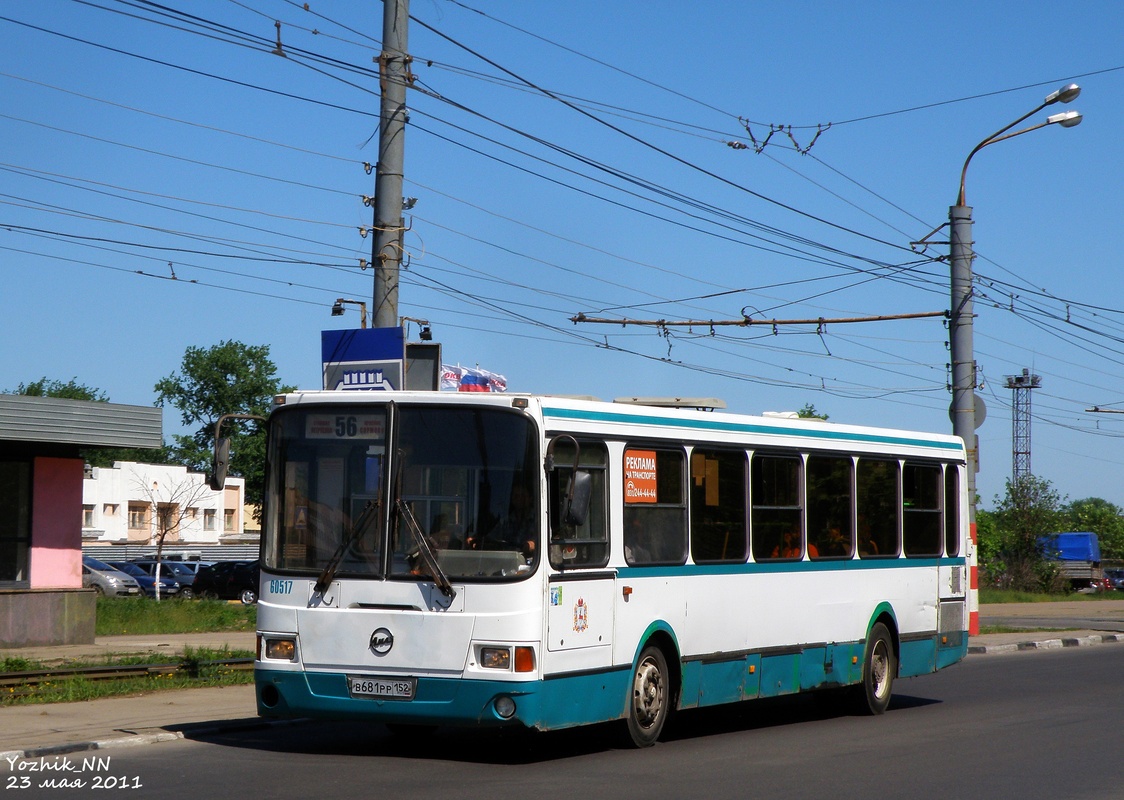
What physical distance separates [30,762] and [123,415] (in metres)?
13.9

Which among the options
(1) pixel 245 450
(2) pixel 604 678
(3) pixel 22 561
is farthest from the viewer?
(1) pixel 245 450

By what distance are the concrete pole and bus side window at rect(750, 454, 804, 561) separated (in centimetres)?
1083

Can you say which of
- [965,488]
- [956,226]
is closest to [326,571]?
[965,488]

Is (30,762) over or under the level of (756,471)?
under

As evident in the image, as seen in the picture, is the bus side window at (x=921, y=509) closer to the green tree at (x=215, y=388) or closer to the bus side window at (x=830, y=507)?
the bus side window at (x=830, y=507)

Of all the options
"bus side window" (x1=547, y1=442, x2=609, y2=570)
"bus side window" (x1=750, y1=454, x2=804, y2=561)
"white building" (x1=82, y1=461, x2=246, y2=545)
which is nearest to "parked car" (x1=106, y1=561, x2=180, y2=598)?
"white building" (x1=82, y1=461, x2=246, y2=545)

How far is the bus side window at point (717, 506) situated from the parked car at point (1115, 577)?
6554 centimetres

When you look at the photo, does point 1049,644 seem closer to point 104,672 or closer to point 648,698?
point 648,698

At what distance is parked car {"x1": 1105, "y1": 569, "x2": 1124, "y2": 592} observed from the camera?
241 ft

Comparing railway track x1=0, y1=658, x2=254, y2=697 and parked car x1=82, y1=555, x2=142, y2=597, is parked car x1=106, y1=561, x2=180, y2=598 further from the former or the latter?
railway track x1=0, y1=658, x2=254, y2=697

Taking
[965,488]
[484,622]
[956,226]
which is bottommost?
[484,622]

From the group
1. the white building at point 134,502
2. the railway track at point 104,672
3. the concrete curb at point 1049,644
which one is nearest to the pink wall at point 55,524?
the railway track at point 104,672

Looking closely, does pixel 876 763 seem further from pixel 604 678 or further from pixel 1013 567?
pixel 1013 567

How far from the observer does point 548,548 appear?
34.0 feet
